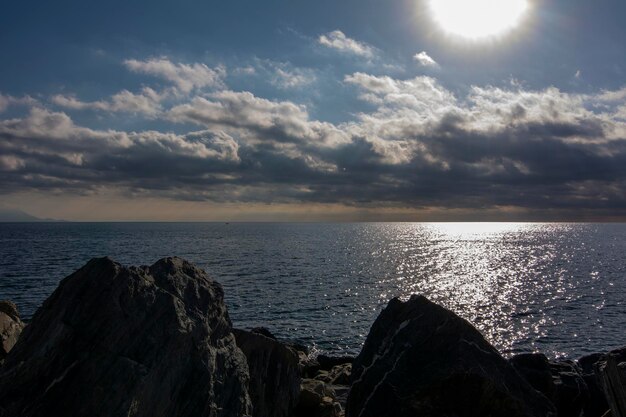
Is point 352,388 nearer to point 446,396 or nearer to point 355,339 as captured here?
point 446,396

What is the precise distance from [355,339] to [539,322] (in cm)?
2252

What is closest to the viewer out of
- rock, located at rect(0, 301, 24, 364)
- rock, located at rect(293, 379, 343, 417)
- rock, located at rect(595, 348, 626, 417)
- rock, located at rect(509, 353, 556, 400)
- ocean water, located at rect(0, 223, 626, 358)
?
rock, located at rect(595, 348, 626, 417)

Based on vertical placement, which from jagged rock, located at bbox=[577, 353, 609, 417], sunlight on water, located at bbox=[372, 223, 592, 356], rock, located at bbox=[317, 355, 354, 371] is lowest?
sunlight on water, located at bbox=[372, 223, 592, 356]

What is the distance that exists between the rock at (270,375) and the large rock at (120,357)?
1.65 metres

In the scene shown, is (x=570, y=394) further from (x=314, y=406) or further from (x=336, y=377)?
(x=336, y=377)

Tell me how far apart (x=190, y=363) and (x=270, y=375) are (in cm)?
425

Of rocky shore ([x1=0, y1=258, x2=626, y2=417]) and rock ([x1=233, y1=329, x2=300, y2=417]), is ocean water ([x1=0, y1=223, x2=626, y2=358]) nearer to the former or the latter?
rock ([x1=233, y1=329, x2=300, y2=417])

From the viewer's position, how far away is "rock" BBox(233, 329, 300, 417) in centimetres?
1588

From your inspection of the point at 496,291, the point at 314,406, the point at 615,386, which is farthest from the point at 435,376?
the point at 496,291

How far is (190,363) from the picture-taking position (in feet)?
42.3

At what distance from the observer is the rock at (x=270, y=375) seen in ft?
52.1

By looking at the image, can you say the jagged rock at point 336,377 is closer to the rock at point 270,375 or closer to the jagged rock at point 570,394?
the rock at point 270,375

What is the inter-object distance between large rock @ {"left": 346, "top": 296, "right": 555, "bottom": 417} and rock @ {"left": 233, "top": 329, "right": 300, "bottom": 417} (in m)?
2.47

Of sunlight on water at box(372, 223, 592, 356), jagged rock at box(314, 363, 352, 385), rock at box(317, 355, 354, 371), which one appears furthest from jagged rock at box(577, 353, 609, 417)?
sunlight on water at box(372, 223, 592, 356)
